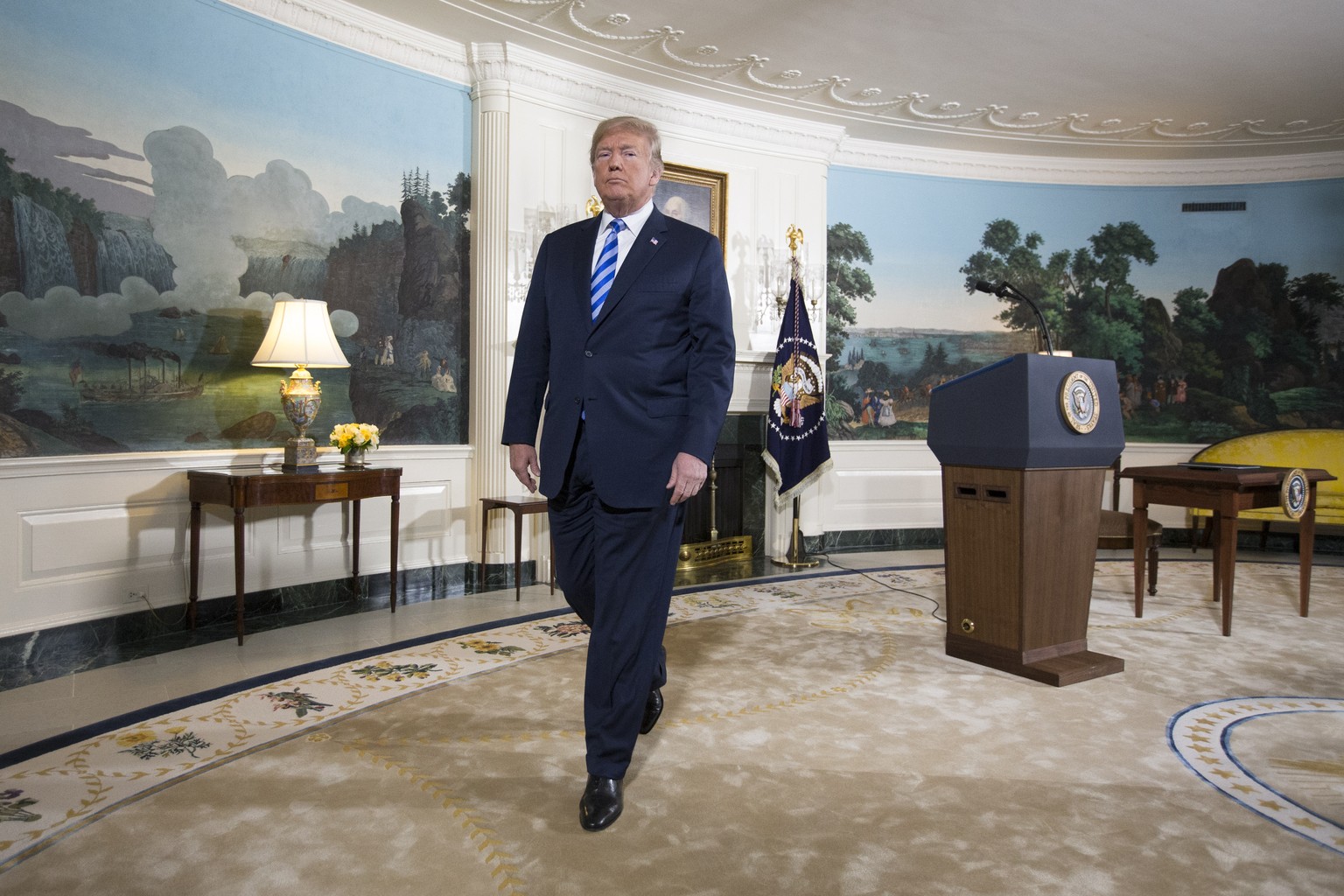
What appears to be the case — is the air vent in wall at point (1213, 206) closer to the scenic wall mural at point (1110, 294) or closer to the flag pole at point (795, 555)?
the scenic wall mural at point (1110, 294)

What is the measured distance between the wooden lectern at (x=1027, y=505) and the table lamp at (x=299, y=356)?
3.21 meters

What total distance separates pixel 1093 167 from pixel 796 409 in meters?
4.45

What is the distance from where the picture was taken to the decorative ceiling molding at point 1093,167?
8500mm

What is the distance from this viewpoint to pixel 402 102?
19.0 feet

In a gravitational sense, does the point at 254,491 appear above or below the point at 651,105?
below

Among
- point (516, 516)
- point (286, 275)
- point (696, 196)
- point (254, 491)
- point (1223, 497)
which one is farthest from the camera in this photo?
point (696, 196)

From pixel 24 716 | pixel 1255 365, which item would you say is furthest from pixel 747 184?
pixel 24 716

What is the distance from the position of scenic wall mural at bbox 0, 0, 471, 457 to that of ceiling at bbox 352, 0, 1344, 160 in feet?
2.73

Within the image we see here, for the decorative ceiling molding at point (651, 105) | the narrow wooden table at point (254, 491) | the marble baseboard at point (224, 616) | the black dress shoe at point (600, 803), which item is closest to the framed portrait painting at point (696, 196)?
the decorative ceiling molding at point (651, 105)

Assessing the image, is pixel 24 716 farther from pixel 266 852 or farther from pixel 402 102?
pixel 402 102

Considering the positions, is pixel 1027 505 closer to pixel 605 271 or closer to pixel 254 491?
pixel 605 271

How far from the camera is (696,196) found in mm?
7301

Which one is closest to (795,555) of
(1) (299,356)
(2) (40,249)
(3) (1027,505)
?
(3) (1027,505)

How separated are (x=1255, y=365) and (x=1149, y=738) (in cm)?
705
